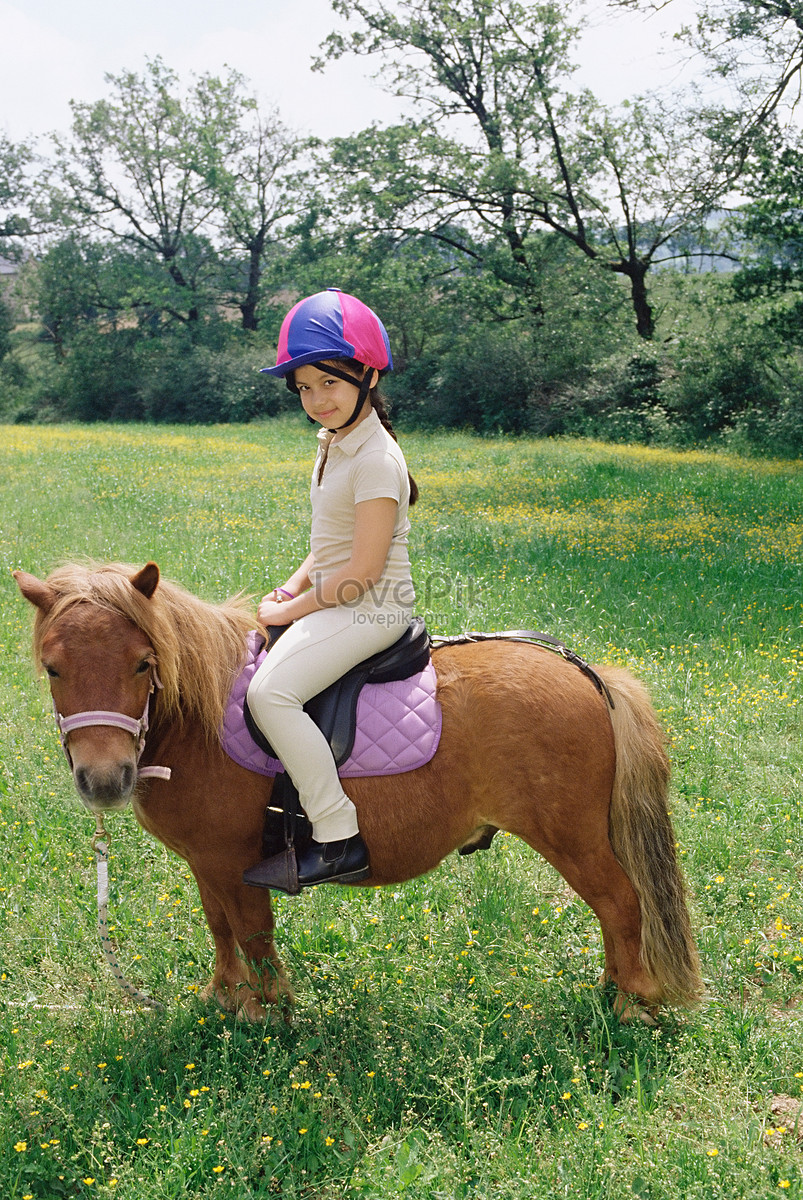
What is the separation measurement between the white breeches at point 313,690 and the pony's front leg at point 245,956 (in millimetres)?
457

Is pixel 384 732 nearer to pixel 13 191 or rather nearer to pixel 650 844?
pixel 650 844

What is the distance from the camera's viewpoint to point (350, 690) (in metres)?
2.87

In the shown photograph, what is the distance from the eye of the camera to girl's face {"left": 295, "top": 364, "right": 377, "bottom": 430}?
2.74m

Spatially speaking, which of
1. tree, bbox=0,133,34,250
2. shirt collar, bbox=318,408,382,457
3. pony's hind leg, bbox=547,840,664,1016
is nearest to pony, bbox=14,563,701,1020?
pony's hind leg, bbox=547,840,664,1016

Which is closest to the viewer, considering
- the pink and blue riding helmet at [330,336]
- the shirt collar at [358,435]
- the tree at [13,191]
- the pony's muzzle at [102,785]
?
the pony's muzzle at [102,785]

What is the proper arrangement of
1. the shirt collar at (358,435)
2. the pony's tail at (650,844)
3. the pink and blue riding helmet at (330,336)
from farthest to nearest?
the pony's tail at (650,844)
the shirt collar at (358,435)
the pink and blue riding helmet at (330,336)

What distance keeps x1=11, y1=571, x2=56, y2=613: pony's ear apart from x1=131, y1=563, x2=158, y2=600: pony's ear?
0.27m

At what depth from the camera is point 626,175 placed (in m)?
26.9

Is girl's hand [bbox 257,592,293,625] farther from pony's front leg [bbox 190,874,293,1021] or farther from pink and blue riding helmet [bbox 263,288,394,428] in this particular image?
pony's front leg [bbox 190,874,293,1021]

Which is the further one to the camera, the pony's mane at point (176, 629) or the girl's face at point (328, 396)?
the girl's face at point (328, 396)

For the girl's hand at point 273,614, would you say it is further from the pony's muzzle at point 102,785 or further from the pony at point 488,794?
the pony's muzzle at point 102,785

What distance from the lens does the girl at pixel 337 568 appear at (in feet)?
8.87

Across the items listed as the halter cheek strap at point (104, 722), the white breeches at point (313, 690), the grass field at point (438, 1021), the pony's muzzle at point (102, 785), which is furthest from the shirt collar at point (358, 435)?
the pony's muzzle at point (102, 785)

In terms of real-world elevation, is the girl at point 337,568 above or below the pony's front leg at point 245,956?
above
